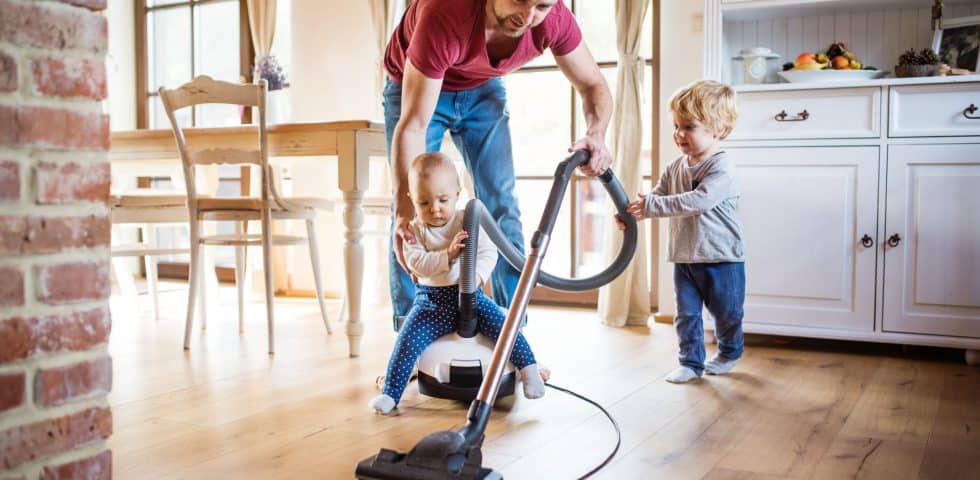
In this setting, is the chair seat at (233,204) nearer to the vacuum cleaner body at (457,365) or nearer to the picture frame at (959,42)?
the vacuum cleaner body at (457,365)

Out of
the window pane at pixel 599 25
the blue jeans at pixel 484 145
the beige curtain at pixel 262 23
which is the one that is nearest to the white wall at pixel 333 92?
the beige curtain at pixel 262 23

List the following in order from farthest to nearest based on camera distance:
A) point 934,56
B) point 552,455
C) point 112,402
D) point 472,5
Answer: point 934,56
point 112,402
point 472,5
point 552,455

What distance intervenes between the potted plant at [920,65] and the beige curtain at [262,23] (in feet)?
10.2

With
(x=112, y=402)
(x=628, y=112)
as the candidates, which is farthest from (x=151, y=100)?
(x=112, y=402)

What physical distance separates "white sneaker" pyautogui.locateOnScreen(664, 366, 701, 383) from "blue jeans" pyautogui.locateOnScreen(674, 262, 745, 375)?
0.05m

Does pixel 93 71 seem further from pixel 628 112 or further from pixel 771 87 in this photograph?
pixel 628 112

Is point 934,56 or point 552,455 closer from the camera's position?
point 552,455

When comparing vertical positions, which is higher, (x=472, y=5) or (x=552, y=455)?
(x=472, y=5)

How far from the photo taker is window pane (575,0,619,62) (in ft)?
12.7

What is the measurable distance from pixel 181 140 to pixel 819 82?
2089 mm

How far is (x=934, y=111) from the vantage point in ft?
8.87

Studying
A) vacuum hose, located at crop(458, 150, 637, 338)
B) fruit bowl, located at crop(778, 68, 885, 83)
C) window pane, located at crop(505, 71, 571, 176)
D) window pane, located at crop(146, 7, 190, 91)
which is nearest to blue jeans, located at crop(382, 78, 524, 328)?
vacuum hose, located at crop(458, 150, 637, 338)

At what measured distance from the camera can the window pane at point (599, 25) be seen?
388cm

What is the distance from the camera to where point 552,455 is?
65.0 inches
